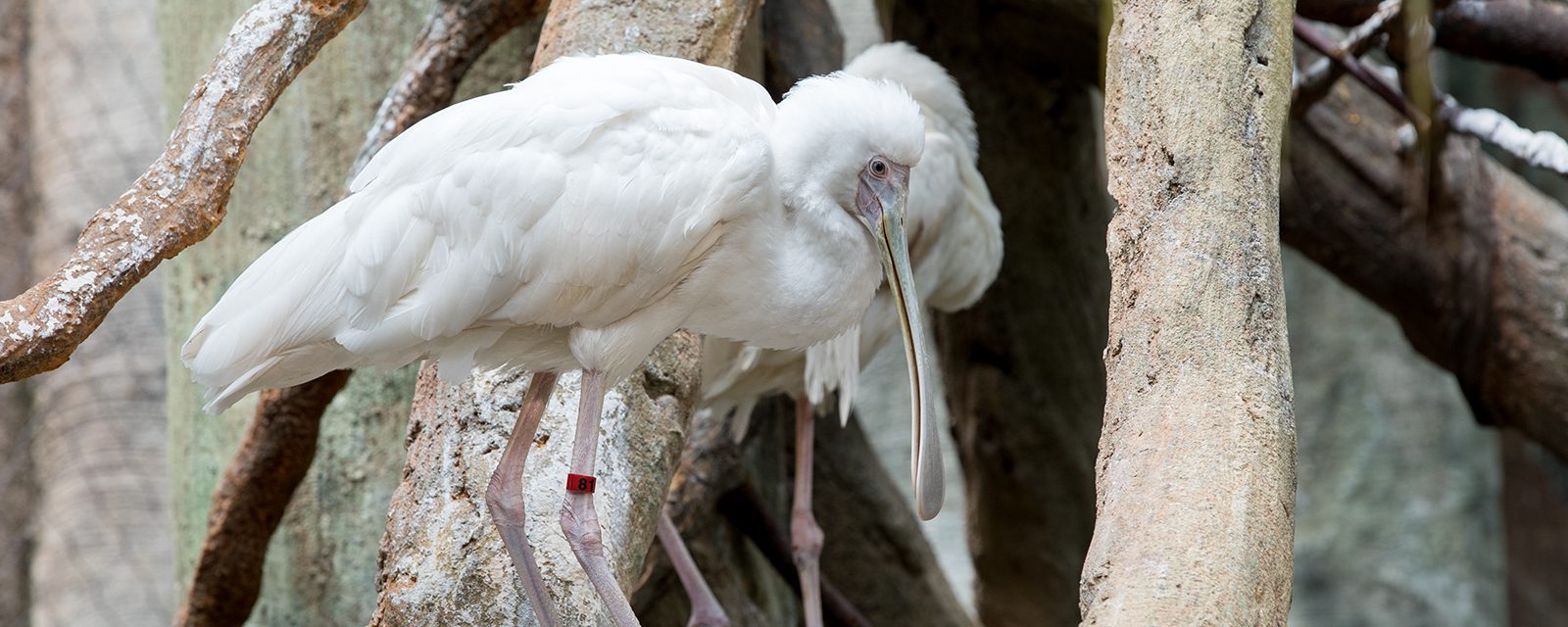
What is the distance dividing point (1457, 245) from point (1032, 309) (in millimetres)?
1280

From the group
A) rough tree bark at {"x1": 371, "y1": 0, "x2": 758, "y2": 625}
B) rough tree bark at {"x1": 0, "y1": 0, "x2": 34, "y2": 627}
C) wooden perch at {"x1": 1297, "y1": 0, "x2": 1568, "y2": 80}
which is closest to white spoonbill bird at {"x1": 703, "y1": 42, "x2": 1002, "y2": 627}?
rough tree bark at {"x1": 371, "y1": 0, "x2": 758, "y2": 625}

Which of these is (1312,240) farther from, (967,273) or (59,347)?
(59,347)

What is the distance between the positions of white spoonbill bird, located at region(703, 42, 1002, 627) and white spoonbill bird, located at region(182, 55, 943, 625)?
100 cm

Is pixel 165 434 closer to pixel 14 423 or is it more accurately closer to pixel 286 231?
pixel 14 423

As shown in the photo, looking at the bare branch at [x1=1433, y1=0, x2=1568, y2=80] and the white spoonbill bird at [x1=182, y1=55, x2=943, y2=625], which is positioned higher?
the white spoonbill bird at [x1=182, y1=55, x2=943, y2=625]

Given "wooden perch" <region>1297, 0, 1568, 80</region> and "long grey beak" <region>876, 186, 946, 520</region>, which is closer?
"long grey beak" <region>876, 186, 946, 520</region>

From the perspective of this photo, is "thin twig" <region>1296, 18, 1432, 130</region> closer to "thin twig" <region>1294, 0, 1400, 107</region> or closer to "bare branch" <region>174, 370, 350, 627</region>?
"thin twig" <region>1294, 0, 1400, 107</region>

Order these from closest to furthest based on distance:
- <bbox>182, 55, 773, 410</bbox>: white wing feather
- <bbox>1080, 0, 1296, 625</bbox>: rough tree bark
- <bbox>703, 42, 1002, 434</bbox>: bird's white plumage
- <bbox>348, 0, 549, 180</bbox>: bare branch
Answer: <bbox>1080, 0, 1296, 625</bbox>: rough tree bark, <bbox>182, 55, 773, 410</bbox>: white wing feather, <bbox>348, 0, 549, 180</bbox>: bare branch, <bbox>703, 42, 1002, 434</bbox>: bird's white plumage

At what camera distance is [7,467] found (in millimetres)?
6973

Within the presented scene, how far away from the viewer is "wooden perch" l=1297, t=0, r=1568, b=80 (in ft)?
13.7

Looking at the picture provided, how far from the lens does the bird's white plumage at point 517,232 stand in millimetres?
2520

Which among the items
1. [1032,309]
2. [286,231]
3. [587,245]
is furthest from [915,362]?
[1032,309]

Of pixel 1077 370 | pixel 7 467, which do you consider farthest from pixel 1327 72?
pixel 7 467

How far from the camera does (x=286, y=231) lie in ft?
13.5
